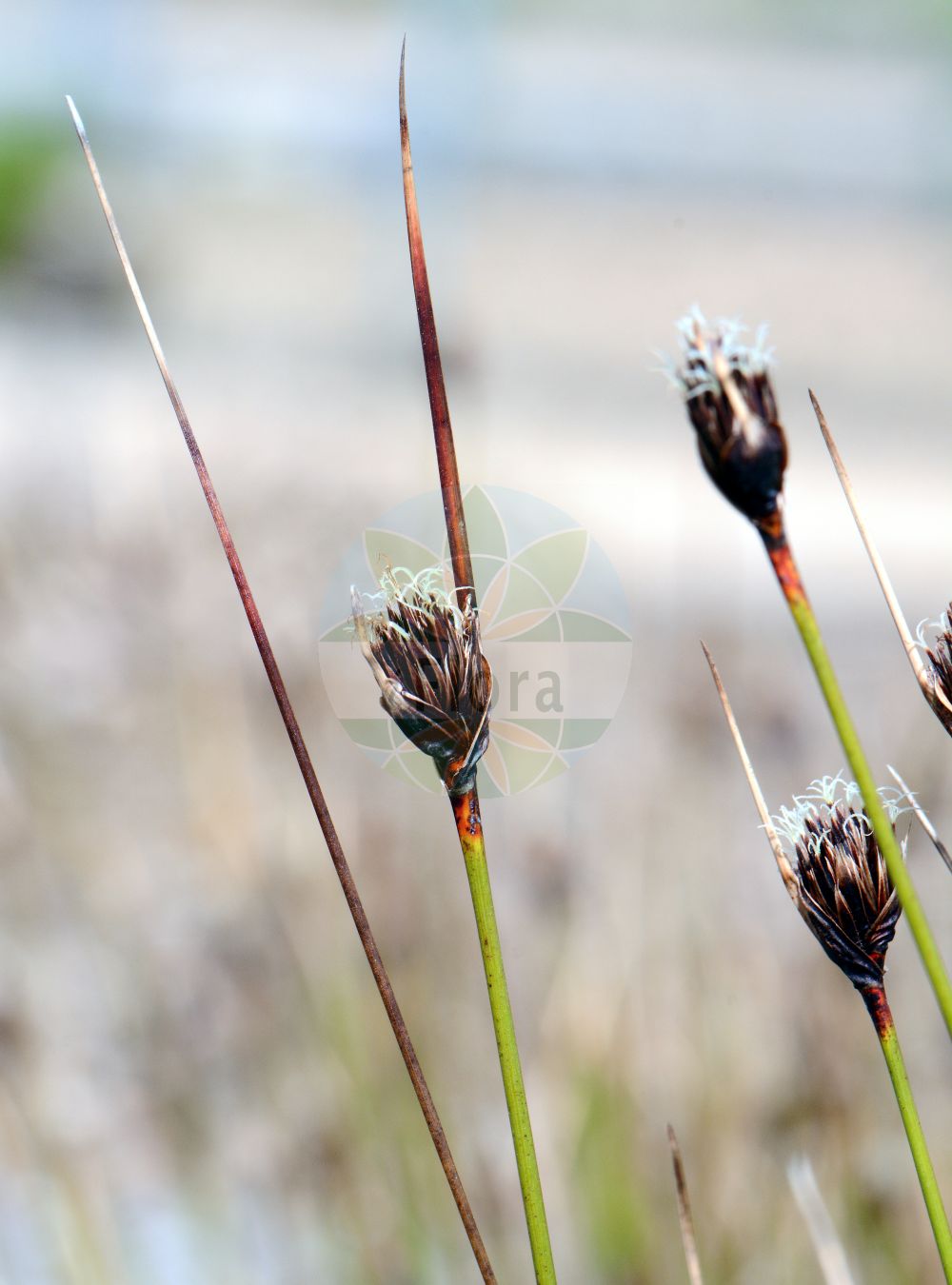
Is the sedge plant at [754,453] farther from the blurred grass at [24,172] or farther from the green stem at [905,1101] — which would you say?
the blurred grass at [24,172]

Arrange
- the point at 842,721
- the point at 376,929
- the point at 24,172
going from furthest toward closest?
1. the point at 24,172
2. the point at 376,929
3. the point at 842,721

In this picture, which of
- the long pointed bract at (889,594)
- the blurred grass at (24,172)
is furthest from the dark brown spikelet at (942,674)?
the blurred grass at (24,172)

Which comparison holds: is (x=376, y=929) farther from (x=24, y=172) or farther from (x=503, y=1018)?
(x=24, y=172)

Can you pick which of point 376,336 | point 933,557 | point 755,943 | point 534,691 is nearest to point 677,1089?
point 755,943

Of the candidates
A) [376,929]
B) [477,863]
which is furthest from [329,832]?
[376,929]

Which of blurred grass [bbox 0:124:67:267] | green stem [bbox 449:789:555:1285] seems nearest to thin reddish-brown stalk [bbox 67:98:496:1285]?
green stem [bbox 449:789:555:1285]

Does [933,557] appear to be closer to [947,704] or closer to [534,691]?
[534,691]

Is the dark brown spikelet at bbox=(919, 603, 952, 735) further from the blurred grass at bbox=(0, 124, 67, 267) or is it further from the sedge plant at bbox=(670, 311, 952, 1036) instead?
the blurred grass at bbox=(0, 124, 67, 267)
